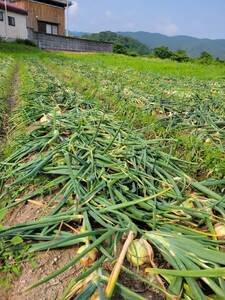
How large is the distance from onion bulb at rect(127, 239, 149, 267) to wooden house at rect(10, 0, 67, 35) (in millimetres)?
31197

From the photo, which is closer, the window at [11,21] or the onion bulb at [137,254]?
the onion bulb at [137,254]

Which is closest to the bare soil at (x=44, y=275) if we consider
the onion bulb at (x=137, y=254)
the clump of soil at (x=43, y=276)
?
the clump of soil at (x=43, y=276)

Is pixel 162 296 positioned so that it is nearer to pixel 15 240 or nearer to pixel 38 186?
pixel 15 240

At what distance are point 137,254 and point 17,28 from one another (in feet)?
95.0

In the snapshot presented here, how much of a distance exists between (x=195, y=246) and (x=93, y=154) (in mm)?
1197

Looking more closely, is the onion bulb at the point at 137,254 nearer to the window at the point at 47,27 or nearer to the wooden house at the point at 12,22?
the wooden house at the point at 12,22

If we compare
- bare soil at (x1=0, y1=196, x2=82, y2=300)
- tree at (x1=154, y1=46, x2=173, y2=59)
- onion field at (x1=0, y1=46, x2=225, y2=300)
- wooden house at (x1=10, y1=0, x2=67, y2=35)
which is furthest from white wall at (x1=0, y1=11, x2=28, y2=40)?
bare soil at (x1=0, y1=196, x2=82, y2=300)

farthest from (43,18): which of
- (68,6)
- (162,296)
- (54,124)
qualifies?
(162,296)

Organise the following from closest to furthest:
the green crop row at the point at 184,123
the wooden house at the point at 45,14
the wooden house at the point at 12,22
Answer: the green crop row at the point at 184,123
the wooden house at the point at 12,22
the wooden house at the point at 45,14

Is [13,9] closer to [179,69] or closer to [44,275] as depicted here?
[179,69]

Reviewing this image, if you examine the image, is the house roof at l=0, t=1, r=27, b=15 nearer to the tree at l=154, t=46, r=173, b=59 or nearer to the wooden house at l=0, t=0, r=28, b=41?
the wooden house at l=0, t=0, r=28, b=41

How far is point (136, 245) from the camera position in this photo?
182 centimetres

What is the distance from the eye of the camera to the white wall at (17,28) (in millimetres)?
26984

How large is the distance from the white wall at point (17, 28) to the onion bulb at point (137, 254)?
91.1 feet
